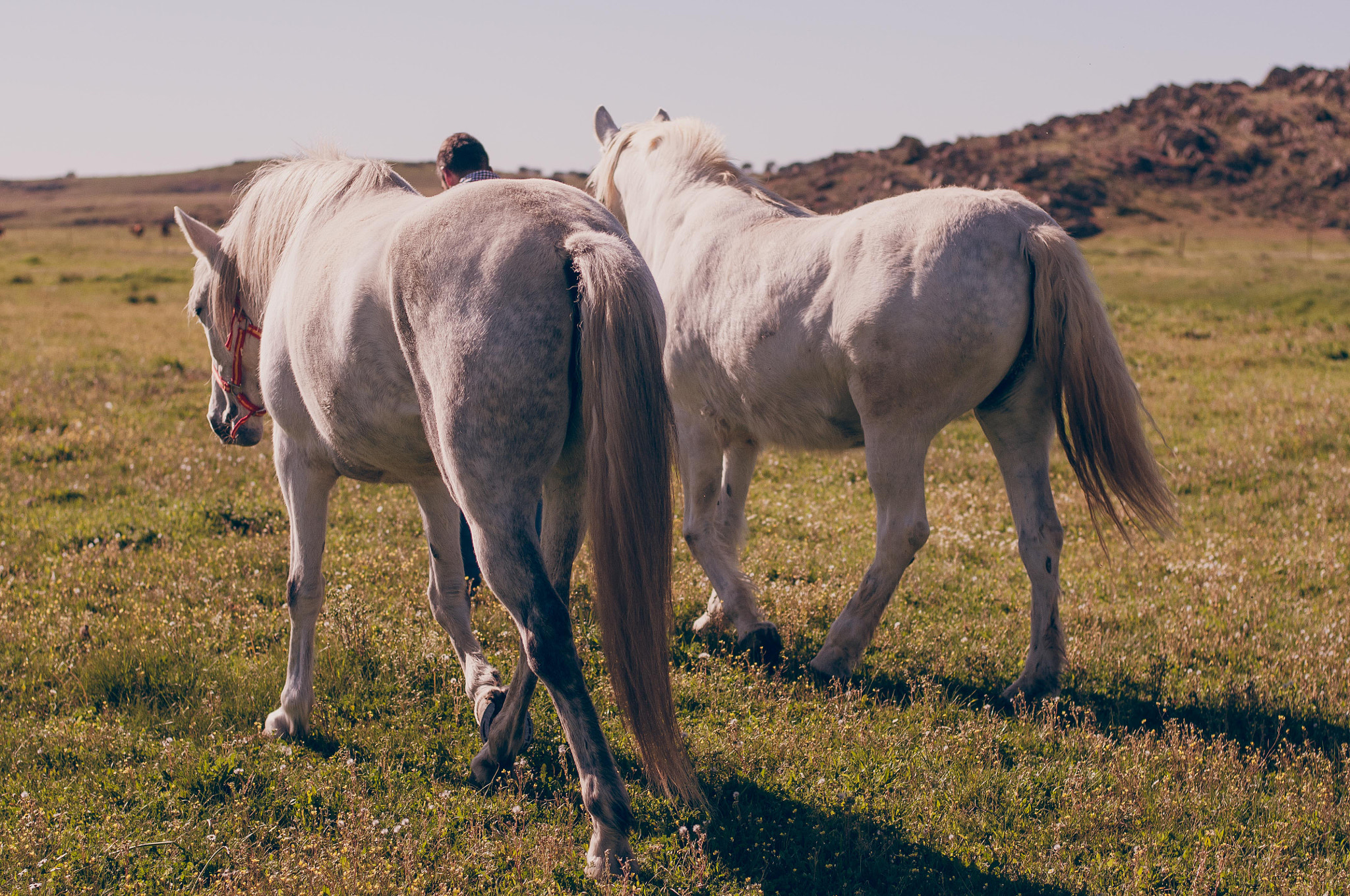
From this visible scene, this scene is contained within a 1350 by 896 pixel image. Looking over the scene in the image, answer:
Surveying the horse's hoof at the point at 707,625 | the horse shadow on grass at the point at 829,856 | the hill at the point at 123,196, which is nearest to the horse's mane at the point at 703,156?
the horse's hoof at the point at 707,625

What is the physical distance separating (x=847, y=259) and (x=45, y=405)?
32.6 feet

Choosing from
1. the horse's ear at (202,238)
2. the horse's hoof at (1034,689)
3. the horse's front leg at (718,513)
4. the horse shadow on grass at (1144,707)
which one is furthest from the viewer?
the horse's front leg at (718,513)

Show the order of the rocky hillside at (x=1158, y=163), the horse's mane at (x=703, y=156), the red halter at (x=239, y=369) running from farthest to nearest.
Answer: the rocky hillside at (x=1158, y=163)
the horse's mane at (x=703, y=156)
the red halter at (x=239, y=369)

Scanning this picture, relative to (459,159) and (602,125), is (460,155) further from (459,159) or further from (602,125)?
(602,125)

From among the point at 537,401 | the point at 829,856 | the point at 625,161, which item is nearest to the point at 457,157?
the point at 625,161

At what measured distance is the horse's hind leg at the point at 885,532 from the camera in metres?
4.45

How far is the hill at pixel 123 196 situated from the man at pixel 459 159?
2757 inches

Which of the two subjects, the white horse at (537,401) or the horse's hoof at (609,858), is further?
the horse's hoof at (609,858)

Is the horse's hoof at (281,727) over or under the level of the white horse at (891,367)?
under

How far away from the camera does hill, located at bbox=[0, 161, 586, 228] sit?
90250 millimetres

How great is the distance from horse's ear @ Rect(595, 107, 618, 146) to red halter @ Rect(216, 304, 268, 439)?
3.24m

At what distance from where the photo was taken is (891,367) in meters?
4.29

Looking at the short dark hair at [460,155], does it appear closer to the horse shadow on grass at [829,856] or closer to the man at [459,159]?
the man at [459,159]

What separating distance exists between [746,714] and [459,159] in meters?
3.69
